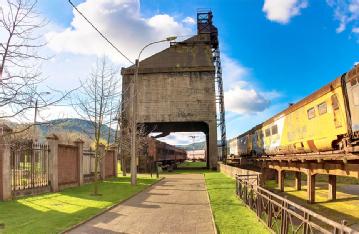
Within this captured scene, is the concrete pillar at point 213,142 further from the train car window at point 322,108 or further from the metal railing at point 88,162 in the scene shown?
Answer: the train car window at point 322,108

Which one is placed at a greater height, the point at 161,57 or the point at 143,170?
the point at 161,57

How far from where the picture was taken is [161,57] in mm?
50031

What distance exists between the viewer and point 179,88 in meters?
49.0

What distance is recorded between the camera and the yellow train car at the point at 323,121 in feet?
48.0

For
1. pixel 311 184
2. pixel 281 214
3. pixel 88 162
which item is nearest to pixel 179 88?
pixel 88 162

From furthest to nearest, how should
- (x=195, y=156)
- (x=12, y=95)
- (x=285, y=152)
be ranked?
(x=195, y=156) < (x=285, y=152) < (x=12, y=95)

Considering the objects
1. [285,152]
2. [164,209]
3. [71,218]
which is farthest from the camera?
[285,152]

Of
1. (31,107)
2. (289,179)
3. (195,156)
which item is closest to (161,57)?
(289,179)

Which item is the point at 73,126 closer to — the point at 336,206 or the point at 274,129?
the point at 274,129

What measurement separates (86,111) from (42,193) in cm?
517

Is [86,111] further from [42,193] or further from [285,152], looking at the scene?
[285,152]

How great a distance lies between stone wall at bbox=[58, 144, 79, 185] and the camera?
22.7m

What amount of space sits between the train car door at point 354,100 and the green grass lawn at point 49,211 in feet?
32.3

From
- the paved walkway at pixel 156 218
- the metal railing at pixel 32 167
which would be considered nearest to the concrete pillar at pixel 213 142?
the metal railing at pixel 32 167
